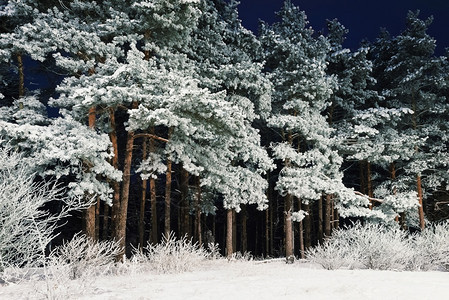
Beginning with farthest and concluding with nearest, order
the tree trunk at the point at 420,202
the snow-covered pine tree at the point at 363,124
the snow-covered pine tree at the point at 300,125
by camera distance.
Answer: the tree trunk at the point at 420,202 → the snow-covered pine tree at the point at 363,124 → the snow-covered pine tree at the point at 300,125

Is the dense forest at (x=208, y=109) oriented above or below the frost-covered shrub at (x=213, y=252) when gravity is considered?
above

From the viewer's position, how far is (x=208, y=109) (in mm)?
9914

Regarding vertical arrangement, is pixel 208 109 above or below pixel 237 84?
below

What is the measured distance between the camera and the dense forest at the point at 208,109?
394 inches

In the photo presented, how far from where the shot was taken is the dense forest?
10016mm

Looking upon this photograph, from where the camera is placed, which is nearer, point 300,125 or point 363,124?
point 300,125

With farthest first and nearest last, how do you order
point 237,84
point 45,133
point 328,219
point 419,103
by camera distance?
1. point 419,103
2. point 328,219
3. point 237,84
4. point 45,133

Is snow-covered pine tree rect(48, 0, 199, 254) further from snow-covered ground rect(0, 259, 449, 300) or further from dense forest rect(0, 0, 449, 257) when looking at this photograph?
snow-covered ground rect(0, 259, 449, 300)

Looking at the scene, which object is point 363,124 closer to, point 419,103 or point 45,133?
point 419,103

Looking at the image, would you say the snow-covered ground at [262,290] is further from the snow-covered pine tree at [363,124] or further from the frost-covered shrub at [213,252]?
the snow-covered pine tree at [363,124]

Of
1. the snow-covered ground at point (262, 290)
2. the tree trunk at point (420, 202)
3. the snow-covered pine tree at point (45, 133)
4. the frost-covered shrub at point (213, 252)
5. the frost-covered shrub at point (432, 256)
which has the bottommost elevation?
the frost-covered shrub at point (213, 252)

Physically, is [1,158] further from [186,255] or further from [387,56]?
[387,56]

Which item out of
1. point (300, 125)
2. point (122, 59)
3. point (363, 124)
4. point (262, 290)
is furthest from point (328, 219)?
point (262, 290)

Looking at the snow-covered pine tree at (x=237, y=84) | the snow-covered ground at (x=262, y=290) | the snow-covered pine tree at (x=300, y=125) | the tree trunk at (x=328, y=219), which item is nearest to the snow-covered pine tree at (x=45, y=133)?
the snow-covered ground at (x=262, y=290)
